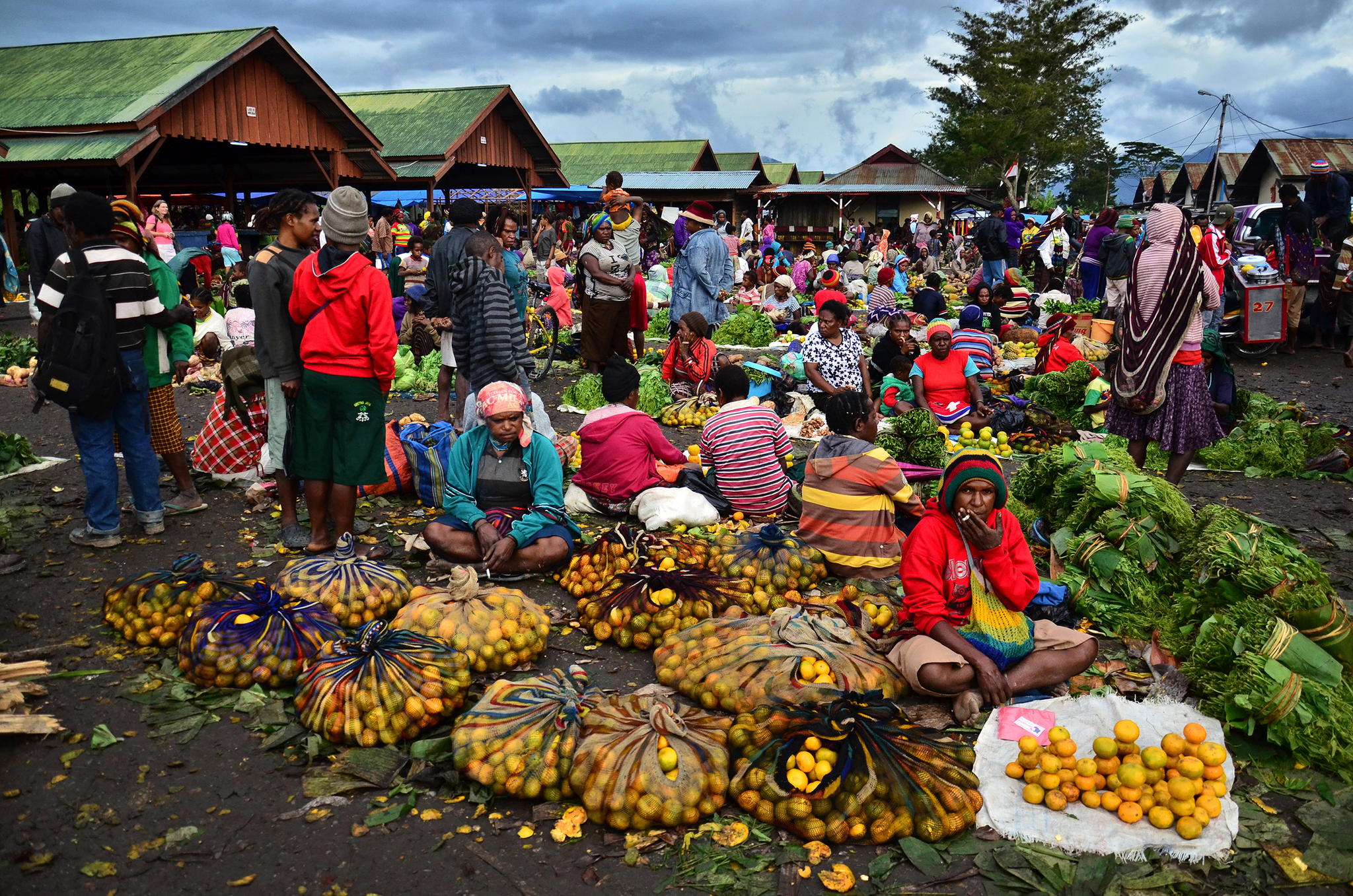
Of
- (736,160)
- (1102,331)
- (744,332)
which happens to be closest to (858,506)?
(1102,331)

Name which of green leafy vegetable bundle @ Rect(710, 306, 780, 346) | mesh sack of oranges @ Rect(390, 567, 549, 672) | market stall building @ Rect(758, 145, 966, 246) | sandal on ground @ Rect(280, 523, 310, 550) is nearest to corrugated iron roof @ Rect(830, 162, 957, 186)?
market stall building @ Rect(758, 145, 966, 246)

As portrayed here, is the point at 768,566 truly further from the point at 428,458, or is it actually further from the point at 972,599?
the point at 428,458

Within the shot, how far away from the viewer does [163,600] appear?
14.1 feet

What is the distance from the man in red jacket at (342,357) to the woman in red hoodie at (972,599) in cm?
285

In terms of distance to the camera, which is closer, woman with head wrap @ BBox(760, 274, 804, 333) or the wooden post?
woman with head wrap @ BBox(760, 274, 804, 333)

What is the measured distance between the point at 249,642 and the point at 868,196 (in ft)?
129

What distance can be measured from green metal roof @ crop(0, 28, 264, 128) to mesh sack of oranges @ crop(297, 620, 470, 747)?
46.8 ft

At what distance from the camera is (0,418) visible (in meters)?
8.98

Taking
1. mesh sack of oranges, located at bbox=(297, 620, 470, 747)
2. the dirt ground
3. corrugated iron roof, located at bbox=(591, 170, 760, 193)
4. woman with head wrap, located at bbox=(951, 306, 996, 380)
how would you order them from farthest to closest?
corrugated iron roof, located at bbox=(591, 170, 760, 193) → woman with head wrap, located at bbox=(951, 306, 996, 380) → mesh sack of oranges, located at bbox=(297, 620, 470, 747) → the dirt ground

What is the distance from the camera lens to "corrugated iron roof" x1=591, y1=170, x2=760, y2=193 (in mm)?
35500

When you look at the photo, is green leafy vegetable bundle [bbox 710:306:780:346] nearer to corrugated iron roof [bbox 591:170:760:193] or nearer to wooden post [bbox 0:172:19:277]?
wooden post [bbox 0:172:19:277]

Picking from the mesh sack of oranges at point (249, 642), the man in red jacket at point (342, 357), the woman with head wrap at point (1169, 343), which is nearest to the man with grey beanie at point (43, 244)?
the man in red jacket at point (342, 357)

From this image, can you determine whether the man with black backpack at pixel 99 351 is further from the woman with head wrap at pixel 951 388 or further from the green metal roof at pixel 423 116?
the green metal roof at pixel 423 116

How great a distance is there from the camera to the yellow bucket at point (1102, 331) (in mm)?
11836
